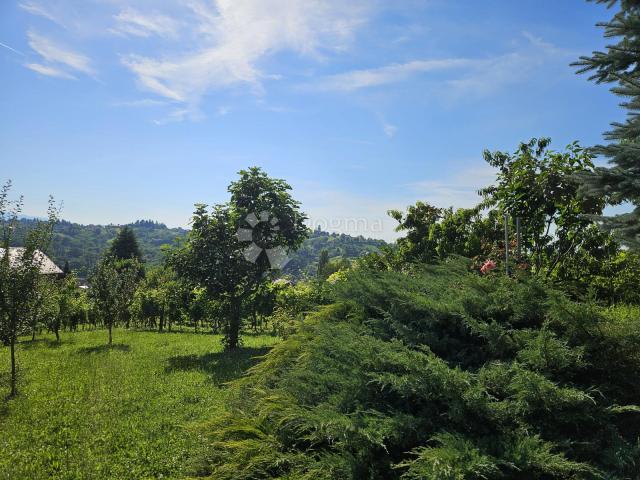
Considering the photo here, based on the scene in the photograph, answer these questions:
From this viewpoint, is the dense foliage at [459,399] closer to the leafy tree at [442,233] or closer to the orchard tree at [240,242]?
the leafy tree at [442,233]

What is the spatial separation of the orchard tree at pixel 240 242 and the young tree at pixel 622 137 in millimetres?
12049

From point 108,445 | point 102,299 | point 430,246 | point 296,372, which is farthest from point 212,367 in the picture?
point 102,299

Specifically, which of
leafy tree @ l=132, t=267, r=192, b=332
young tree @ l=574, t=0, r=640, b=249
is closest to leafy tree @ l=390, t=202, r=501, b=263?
young tree @ l=574, t=0, r=640, b=249

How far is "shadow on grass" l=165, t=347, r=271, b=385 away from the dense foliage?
6.47 metres

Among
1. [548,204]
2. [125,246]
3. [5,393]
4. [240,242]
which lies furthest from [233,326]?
[125,246]

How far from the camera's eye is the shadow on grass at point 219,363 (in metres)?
10.7

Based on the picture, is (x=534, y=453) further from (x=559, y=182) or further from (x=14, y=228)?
(x=14, y=228)

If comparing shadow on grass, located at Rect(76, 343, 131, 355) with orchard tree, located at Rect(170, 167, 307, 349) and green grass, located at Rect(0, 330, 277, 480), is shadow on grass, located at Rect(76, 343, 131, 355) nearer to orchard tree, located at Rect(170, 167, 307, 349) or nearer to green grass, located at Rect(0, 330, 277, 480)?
Answer: green grass, located at Rect(0, 330, 277, 480)

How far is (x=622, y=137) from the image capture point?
4508mm

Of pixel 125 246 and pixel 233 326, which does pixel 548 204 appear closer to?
pixel 233 326

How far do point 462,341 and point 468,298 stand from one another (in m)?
0.43

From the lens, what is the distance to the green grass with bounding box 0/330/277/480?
530cm

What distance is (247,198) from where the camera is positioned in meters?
15.7

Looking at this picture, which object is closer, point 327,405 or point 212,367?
point 327,405
